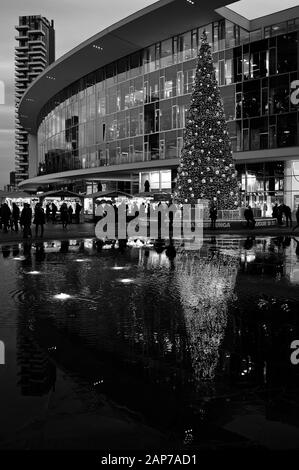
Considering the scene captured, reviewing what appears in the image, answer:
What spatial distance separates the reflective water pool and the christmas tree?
18504 millimetres

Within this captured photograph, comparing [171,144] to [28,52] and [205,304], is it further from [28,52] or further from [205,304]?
[28,52]

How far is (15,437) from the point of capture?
3820mm

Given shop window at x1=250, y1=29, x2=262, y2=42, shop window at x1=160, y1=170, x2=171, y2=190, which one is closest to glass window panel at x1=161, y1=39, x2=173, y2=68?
shop window at x1=250, y1=29, x2=262, y2=42

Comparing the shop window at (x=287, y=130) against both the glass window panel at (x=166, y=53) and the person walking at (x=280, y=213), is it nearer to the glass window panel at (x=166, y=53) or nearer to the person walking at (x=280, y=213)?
the person walking at (x=280, y=213)

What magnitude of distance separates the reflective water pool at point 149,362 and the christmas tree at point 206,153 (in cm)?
1850

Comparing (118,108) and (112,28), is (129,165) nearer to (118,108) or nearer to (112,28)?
(118,108)

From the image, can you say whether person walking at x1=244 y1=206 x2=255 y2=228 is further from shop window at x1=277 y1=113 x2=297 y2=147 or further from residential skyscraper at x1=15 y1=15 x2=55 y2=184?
residential skyscraper at x1=15 y1=15 x2=55 y2=184

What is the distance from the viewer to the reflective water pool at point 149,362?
3.95m

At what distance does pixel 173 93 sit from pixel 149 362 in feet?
139

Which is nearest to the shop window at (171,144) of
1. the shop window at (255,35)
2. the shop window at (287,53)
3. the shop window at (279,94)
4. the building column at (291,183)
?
the shop window at (279,94)

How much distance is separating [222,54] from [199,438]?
42.4m

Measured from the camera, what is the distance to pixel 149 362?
224 inches

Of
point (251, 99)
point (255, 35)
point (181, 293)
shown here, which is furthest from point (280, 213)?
point (181, 293)

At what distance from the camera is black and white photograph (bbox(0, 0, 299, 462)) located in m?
3.97
